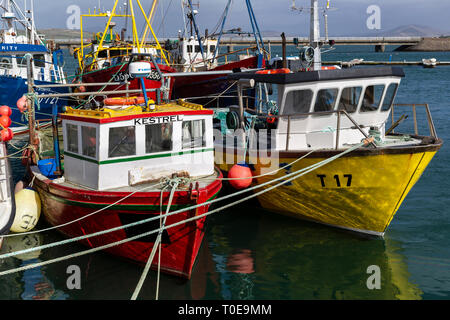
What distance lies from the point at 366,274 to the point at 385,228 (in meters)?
1.92

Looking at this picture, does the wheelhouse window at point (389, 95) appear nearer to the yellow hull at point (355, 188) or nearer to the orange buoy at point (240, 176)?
the yellow hull at point (355, 188)

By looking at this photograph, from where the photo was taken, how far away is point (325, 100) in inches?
464

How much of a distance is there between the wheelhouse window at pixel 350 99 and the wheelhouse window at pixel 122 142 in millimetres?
5377

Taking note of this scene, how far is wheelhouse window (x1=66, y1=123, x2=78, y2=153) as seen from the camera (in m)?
10.2

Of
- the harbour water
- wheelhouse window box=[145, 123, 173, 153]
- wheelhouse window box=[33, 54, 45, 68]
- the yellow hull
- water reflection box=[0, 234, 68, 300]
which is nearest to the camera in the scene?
water reflection box=[0, 234, 68, 300]

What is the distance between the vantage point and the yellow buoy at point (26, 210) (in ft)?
38.0

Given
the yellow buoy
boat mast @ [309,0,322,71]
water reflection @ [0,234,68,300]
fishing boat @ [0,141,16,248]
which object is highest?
boat mast @ [309,0,322,71]


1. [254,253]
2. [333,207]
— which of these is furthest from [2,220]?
[333,207]

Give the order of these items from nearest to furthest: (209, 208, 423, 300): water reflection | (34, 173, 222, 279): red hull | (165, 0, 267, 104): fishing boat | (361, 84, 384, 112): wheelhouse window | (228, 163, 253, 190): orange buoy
A: (34, 173, 222, 279): red hull < (209, 208, 423, 300): water reflection < (228, 163, 253, 190): orange buoy < (361, 84, 384, 112): wheelhouse window < (165, 0, 267, 104): fishing boat

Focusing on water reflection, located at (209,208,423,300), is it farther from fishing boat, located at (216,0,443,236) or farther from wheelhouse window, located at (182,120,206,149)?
wheelhouse window, located at (182,120,206,149)

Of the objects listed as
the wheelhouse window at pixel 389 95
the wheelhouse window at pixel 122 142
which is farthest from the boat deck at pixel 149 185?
the wheelhouse window at pixel 389 95

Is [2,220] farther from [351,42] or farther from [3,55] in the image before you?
[351,42]

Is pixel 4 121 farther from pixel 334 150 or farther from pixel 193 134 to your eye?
pixel 334 150

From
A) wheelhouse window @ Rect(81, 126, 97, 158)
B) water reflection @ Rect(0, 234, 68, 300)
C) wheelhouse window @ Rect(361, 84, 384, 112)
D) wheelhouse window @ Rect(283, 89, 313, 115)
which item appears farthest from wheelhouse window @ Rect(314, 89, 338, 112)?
water reflection @ Rect(0, 234, 68, 300)
